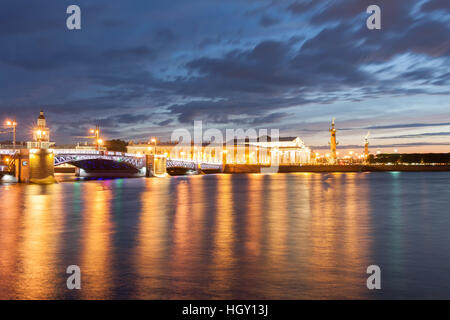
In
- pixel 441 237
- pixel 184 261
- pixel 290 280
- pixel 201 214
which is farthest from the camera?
pixel 201 214

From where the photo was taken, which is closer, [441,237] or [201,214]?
[441,237]

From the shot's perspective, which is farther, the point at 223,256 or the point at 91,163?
the point at 91,163

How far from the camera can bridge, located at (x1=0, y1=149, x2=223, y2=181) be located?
202 ft

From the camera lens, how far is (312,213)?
2528 cm

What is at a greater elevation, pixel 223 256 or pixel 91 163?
pixel 91 163

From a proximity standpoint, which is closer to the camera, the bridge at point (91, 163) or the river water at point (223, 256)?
the river water at point (223, 256)

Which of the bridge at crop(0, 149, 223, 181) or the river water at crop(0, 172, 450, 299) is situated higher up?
the bridge at crop(0, 149, 223, 181)

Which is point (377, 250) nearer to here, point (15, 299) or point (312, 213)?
point (15, 299)

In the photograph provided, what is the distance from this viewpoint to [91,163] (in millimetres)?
91250

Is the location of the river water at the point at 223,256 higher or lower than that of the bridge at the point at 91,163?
lower

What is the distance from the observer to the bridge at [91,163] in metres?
61.7
